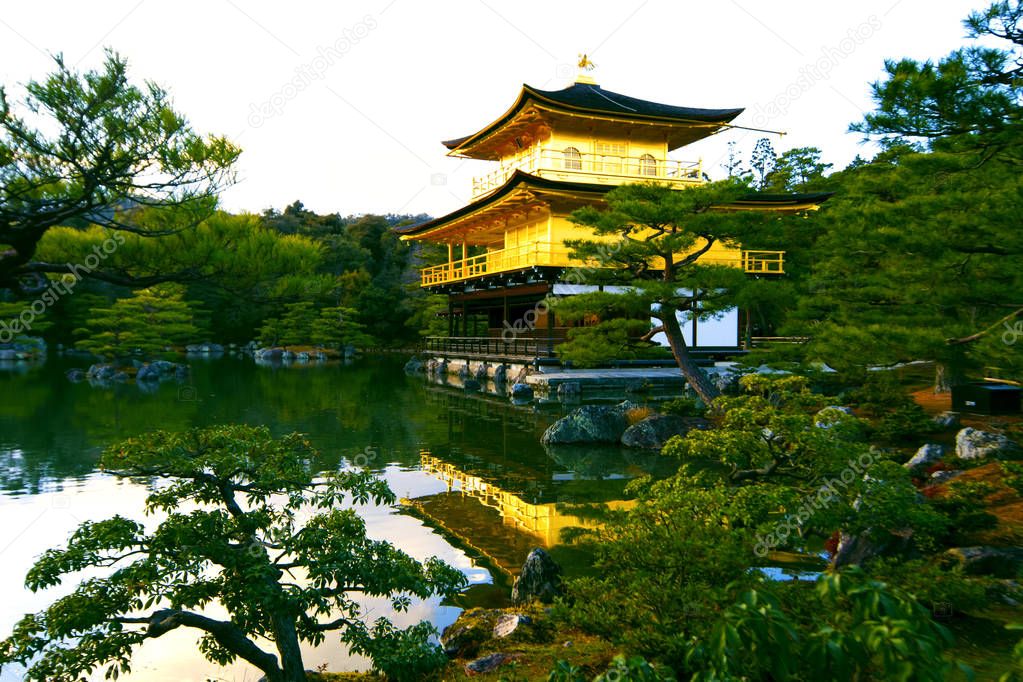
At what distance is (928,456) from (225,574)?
30.4 feet

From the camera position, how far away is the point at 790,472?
6664mm

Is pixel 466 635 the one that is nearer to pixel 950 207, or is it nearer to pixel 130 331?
pixel 950 207

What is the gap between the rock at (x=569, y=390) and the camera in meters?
19.4

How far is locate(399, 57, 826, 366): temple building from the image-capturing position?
77.0 feet

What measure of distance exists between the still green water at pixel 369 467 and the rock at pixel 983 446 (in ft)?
14.7

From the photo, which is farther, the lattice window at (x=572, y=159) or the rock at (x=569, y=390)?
the lattice window at (x=572, y=159)

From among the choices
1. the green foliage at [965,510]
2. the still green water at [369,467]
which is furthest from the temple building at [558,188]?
the green foliage at [965,510]

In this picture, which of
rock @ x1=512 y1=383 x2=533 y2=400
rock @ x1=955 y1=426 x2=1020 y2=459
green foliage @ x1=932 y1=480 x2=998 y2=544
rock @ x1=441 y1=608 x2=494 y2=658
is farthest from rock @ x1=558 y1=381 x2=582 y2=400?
rock @ x1=441 y1=608 x2=494 y2=658

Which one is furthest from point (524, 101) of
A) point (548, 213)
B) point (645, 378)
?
point (645, 378)

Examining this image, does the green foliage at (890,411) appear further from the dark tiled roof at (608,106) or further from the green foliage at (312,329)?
the green foliage at (312,329)

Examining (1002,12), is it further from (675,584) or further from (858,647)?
(858,647)

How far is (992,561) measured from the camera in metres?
5.59

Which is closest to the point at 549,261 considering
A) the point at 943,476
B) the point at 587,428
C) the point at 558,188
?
the point at 558,188

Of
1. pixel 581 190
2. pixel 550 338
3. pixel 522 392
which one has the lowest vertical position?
pixel 522 392
